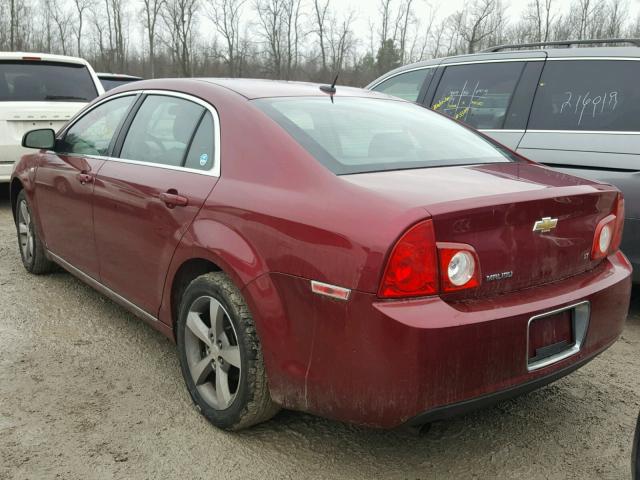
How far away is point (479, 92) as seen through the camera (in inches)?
197

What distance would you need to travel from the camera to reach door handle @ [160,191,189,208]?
2.76 metres

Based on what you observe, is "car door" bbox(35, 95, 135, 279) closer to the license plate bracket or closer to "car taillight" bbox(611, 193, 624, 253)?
the license plate bracket

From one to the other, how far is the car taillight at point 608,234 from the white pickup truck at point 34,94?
6143 millimetres

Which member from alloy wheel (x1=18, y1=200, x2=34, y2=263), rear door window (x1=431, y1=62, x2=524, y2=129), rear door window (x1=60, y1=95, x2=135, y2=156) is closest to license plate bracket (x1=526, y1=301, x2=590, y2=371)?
rear door window (x1=60, y1=95, x2=135, y2=156)

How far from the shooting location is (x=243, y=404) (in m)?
2.52

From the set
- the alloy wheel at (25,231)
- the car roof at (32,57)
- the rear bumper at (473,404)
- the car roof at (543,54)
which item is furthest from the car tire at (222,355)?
the car roof at (32,57)

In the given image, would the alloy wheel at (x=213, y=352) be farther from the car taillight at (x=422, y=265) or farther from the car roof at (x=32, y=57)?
the car roof at (x=32, y=57)

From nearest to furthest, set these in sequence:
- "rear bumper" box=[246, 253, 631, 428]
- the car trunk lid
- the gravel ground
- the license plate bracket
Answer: "rear bumper" box=[246, 253, 631, 428]
the car trunk lid
the license plate bracket
the gravel ground

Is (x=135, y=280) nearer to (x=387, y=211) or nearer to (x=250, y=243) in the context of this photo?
(x=250, y=243)

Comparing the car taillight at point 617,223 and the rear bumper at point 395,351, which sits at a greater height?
the car taillight at point 617,223

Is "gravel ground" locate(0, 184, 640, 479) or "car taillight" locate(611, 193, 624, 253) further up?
"car taillight" locate(611, 193, 624, 253)

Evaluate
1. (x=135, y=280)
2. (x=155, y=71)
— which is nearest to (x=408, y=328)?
(x=135, y=280)

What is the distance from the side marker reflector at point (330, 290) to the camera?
2061 mm

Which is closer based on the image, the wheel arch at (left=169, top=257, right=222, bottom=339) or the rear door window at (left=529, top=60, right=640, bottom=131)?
the wheel arch at (left=169, top=257, right=222, bottom=339)
